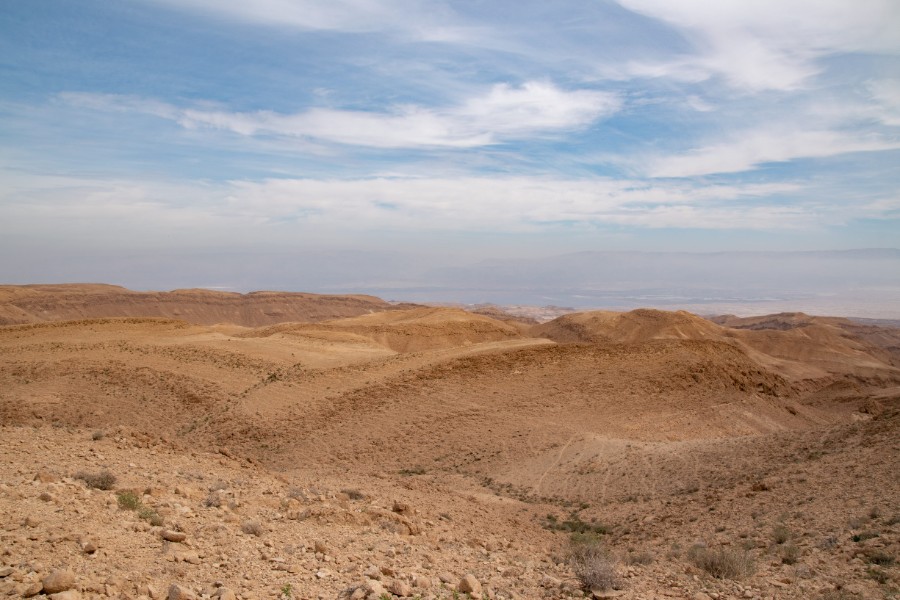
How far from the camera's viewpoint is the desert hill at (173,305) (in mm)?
65188

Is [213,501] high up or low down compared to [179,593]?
down

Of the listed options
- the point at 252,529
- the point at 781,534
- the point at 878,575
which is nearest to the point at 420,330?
the point at 781,534

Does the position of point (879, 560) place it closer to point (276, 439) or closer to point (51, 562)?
point (51, 562)

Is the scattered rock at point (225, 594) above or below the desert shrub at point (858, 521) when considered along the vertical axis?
above

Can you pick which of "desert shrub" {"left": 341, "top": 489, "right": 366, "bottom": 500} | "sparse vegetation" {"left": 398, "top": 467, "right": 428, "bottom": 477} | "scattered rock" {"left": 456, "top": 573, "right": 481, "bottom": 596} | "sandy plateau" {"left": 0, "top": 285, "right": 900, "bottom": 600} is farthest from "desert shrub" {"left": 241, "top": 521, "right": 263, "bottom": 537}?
"sparse vegetation" {"left": 398, "top": 467, "right": 428, "bottom": 477}

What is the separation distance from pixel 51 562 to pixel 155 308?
78.4 m

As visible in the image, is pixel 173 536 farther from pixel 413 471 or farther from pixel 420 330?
pixel 420 330

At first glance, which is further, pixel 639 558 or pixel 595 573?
pixel 639 558

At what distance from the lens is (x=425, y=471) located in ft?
55.1

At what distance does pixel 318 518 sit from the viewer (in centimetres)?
902

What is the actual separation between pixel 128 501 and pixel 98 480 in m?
1.00

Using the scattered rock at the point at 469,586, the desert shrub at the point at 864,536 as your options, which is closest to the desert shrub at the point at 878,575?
the desert shrub at the point at 864,536

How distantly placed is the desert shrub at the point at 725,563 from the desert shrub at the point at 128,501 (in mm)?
7091

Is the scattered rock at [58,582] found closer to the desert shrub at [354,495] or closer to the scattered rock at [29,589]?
the scattered rock at [29,589]
